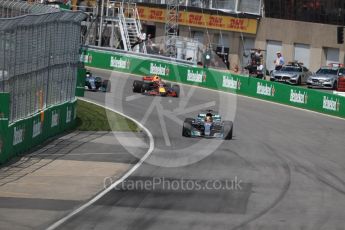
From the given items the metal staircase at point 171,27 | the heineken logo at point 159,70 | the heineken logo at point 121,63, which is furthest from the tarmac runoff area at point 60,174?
the metal staircase at point 171,27

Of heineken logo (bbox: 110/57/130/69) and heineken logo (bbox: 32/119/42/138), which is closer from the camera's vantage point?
heineken logo (bbox: 32/119/42/138)

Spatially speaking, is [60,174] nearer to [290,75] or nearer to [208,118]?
[208,118]

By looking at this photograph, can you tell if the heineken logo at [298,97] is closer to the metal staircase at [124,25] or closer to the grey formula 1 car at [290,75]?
the grey formula 1 car at [290,75]

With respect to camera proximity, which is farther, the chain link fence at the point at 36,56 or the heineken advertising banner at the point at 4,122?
the chain link fence at the point at 36,56

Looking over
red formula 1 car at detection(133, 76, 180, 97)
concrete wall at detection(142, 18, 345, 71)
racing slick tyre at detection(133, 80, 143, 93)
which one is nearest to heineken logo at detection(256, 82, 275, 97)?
red formula 1 car at detection(133, 76, 180, 97)

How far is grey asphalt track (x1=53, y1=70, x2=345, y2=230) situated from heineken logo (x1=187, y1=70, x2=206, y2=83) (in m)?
9.25

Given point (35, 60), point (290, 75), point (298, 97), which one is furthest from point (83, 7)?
point (35, 60)

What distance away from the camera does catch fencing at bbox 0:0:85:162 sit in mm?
20312

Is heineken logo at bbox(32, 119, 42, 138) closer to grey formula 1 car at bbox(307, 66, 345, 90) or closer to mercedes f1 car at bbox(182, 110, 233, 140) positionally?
mercedes f1 car at bbox(182, 110, 233, 140)

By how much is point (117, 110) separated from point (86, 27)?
1028 inches

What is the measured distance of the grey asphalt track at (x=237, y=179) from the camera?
15.1 meters

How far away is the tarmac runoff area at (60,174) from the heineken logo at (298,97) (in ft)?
47.6

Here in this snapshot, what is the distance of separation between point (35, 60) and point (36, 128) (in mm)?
1918

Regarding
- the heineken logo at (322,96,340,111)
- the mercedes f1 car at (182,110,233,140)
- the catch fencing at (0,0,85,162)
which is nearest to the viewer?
the catch fencing at (0,0,85,162)
